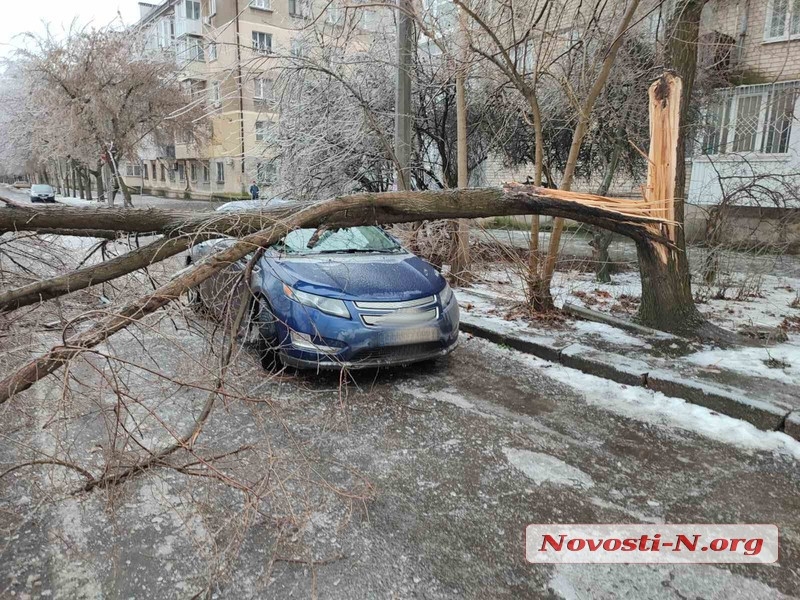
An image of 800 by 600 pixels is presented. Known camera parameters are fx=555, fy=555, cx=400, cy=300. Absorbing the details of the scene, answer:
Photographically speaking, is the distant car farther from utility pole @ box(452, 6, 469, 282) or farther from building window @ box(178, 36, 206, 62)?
utility pole @ box(452, 6, 469, 282)

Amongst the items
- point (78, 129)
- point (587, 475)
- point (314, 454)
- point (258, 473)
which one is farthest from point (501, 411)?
point (78, 129)

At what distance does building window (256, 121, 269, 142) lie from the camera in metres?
12.0

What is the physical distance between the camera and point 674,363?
17.4 ft

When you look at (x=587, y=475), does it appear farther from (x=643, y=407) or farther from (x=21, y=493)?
(x=21, y=493)

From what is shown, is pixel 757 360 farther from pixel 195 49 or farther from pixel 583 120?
pixel 195 49

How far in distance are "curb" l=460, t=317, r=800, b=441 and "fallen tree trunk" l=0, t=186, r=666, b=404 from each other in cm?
137

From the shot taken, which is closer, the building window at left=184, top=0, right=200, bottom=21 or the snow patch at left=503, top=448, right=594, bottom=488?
the snow patch at left=503, top=448, right=594, bottom=488

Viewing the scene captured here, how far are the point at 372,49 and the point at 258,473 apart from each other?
352 inches

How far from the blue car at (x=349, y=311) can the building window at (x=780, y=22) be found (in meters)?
11.8

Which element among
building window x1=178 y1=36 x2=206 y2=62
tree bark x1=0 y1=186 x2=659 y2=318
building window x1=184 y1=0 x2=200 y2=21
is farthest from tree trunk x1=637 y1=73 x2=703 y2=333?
building window x1=184 y1=0 x2=200 y2=21

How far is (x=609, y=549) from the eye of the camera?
110 inches

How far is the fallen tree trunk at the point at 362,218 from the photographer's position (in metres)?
2.51

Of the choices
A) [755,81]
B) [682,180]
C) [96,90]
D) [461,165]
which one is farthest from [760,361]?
[96,90]

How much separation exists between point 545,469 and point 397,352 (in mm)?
1773
